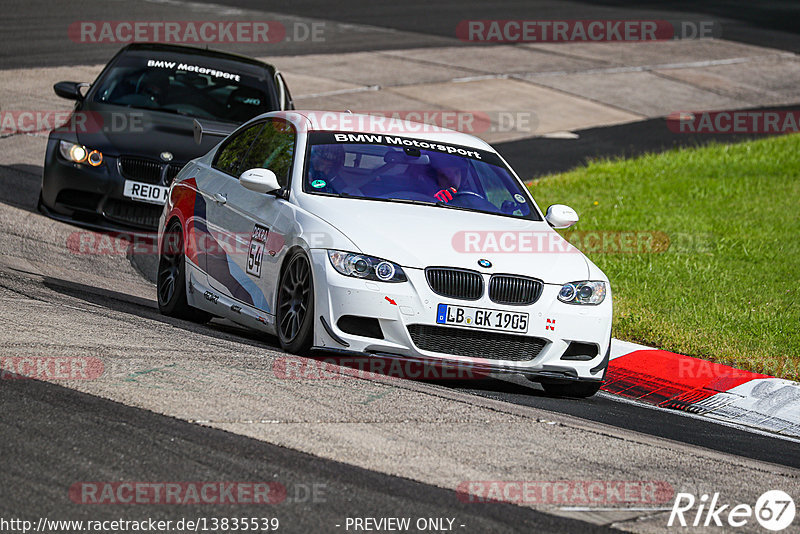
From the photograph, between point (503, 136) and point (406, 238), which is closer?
point (406, 238)

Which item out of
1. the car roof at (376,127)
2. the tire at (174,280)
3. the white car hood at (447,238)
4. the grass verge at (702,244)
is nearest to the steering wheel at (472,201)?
the white car hood at (447,238)

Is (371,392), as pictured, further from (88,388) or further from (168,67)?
(168,67)

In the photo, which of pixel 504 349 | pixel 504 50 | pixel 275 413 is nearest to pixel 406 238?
pixel 504 349

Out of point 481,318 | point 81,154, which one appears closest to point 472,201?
point 481,318

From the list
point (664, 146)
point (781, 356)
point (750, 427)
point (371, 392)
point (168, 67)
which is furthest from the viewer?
point (664, 146)

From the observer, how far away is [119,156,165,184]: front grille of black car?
1199 centimetres

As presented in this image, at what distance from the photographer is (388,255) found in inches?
290

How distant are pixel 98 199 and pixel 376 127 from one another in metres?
4.03

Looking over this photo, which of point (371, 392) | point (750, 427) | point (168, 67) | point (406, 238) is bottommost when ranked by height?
point (750, 427)

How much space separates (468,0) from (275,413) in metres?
33.1

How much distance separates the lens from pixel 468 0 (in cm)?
3794

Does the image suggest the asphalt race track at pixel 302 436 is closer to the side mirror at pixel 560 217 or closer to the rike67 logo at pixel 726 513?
the rike67 logo at pixel 726 513

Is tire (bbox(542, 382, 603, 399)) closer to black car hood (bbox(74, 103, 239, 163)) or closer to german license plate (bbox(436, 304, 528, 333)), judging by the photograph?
german license plate (bbox(436, 304, 528, 333))

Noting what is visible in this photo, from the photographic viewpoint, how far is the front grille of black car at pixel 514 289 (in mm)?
7496
